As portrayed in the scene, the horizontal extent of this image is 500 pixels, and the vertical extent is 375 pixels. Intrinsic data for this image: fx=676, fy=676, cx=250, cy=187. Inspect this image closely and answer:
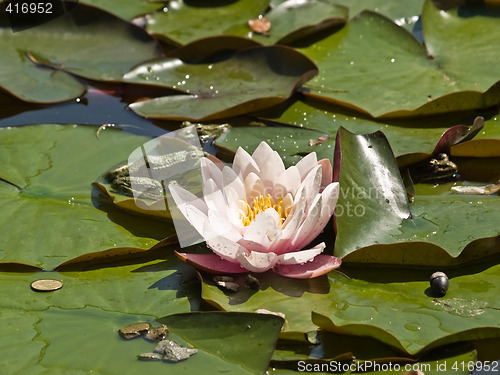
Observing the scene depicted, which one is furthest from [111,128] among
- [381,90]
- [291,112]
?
[381,90]

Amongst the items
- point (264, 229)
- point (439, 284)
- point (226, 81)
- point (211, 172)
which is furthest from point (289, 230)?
point (226, 81)

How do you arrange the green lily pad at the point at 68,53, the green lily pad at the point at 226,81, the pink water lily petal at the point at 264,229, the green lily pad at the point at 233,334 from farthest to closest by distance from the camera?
the green lily pad at the point at 68,53 → the green lily pad at the point at 226,81 → the pink water lily petal at the point at 264,229 → the green lily pad at the point at 233,334

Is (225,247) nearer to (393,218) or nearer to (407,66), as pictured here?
(393,218)

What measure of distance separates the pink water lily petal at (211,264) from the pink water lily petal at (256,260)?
2.2 inches

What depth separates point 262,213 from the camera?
7.60 ft

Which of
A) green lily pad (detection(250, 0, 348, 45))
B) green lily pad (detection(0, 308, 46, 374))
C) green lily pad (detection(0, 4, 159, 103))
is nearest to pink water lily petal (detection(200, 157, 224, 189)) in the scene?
green lily pad (detection(0, 308, 46, 374))

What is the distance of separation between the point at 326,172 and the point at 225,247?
534 millimetres

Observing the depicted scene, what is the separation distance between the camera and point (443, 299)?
2330 mm

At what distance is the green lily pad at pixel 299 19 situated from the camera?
4121mm

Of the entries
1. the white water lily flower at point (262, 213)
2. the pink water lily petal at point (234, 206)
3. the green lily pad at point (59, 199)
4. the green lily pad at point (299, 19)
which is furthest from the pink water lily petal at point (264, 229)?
the green lily pad at point (299, 19)

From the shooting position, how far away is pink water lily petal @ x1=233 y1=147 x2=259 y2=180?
262 centimetres

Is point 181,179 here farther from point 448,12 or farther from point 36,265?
point 448,12

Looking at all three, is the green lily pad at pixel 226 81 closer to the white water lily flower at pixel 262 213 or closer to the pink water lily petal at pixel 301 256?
the white water lily flower at pixel 262 213

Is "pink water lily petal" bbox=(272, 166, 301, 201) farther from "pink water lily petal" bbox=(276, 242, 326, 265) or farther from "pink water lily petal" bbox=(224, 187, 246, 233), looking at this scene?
"pink water lily petal" bbox=(276, 242, 326, 265)
